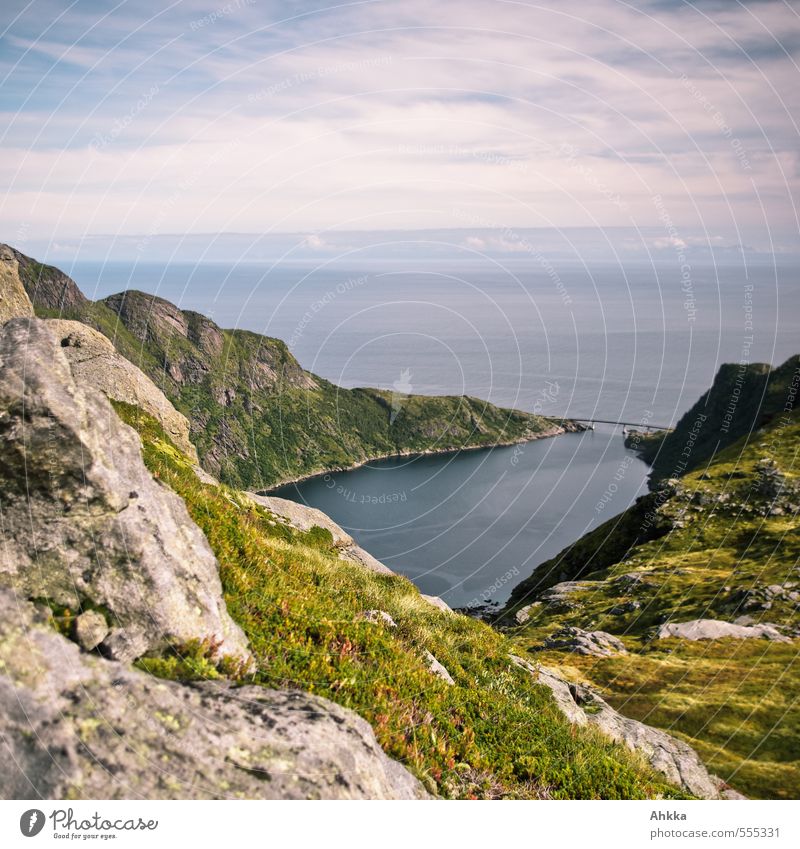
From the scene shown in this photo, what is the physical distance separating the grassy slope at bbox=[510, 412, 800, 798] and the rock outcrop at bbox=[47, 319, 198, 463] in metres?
27.5

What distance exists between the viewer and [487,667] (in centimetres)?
1557

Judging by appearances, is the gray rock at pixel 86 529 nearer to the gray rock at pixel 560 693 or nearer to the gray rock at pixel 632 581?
the gray rock at pixel 560 693

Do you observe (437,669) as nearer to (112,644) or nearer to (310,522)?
(112,644)

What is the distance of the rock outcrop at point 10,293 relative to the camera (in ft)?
75.5

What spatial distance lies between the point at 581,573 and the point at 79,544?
9824cm

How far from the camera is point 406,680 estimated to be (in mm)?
11695

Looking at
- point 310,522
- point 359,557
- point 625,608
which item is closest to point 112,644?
point 310,522

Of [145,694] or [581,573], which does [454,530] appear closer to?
[581,573]

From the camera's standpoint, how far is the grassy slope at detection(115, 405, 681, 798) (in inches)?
409

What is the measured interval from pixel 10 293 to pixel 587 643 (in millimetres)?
44926

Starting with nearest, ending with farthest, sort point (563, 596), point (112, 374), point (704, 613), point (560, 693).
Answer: point (560, 693), point (112, 374), point (704, 613), point (563, 596)

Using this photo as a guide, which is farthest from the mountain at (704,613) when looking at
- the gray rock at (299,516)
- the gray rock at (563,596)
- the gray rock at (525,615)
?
the gray rock at (299,516)

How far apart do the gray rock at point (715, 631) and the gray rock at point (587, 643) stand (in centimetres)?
463

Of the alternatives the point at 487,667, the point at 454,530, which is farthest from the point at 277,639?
the point at 454,530
